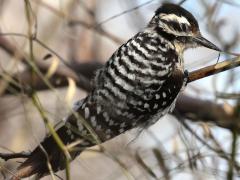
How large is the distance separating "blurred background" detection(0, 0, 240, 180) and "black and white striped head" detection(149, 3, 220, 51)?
0.10 m

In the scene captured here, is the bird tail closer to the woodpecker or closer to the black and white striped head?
the woodpecker

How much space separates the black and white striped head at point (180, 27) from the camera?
10.1 ft

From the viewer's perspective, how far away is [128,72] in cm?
288

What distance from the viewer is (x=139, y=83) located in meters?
2.85

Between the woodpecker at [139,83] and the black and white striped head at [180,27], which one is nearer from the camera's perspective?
the woodpecker at [139,83]

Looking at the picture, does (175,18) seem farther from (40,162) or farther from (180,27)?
(40,162)

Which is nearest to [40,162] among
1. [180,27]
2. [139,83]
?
[139,83]

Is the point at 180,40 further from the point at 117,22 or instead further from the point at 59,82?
the point at 117,22

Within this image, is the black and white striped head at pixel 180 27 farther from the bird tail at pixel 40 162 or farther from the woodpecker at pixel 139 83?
the bird tail at pixel 40 162

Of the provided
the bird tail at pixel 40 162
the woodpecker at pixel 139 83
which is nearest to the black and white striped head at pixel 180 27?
the woodpecker at pixel 139 83

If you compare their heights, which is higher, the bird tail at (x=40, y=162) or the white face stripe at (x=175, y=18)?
the white face stripe at (x=175, y=18)

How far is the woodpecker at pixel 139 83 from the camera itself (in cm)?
282

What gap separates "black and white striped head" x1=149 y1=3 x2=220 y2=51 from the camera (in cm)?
308

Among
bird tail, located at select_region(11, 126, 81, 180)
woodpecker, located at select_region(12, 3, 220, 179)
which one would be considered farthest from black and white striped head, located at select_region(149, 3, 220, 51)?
bird tail, located at select_region(11, 126, 81, 180)
